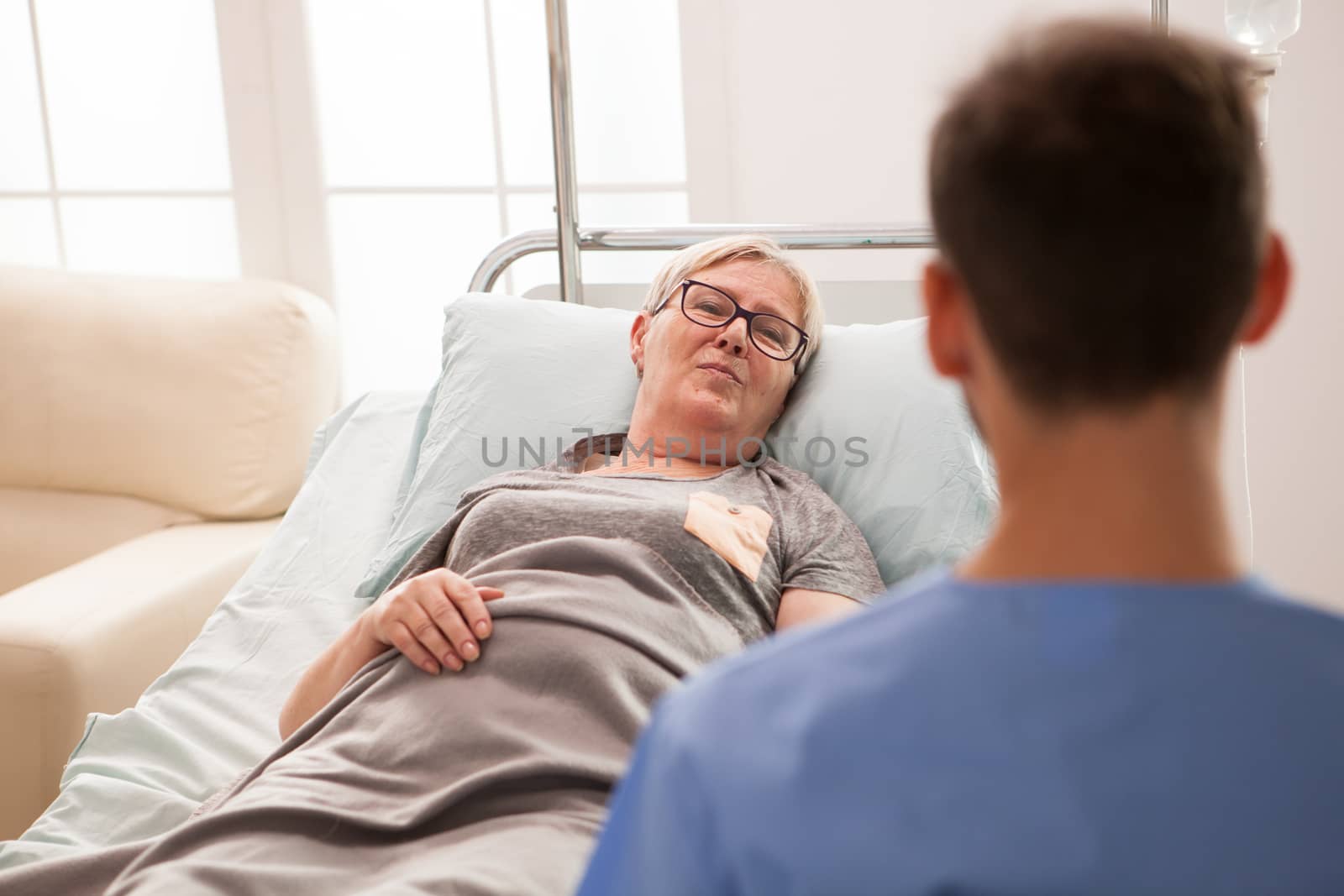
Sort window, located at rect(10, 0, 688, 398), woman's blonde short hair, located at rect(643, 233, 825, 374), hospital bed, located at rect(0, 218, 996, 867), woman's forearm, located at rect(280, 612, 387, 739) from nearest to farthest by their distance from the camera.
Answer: woman's forearm, located at rect(280, 612, 387, 739), hospital bed, located at rect(0, 218, 996, 867), woman's blonde short hair, located at rect(643, 233, 825, 374), window, located at rect(10, 0, 688, 398)

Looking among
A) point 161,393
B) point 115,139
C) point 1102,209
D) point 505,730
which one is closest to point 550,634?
point 505,730

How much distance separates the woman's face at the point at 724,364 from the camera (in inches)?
64.9

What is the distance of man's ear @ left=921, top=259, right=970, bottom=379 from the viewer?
541mm

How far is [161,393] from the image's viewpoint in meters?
2.41

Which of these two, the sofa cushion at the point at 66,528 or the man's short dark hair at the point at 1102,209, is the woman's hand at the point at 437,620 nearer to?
the man's short dark hair at the point at 1102,209

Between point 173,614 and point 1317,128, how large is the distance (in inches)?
92.2

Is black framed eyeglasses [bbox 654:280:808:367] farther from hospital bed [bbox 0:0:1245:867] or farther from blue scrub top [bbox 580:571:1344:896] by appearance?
blue scrub top [bbox 580:571:1344:896]

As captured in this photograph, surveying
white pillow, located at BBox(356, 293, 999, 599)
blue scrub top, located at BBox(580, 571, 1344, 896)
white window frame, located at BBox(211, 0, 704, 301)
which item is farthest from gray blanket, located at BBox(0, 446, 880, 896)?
white window frame, located at BBox(211, 0, 704, 301)

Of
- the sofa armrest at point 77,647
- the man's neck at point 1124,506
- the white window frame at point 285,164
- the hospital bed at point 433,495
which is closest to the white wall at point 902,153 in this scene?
the white window frame at point 285,164

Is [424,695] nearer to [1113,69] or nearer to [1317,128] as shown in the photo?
[1113,69]

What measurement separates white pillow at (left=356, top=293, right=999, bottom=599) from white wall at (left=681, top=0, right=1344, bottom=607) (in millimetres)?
774

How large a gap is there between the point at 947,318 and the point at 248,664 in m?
1.35

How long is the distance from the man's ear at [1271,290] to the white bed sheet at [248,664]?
1.23m

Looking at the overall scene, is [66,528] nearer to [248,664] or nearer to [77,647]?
[77,647]
